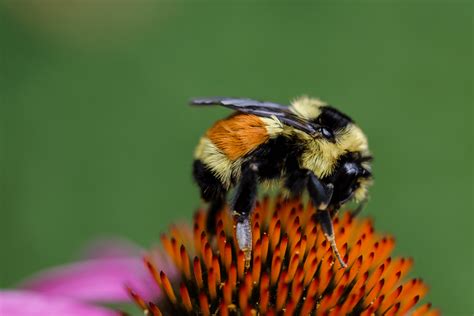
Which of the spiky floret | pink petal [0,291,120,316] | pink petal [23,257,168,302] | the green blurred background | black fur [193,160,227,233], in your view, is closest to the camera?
the spiky floret

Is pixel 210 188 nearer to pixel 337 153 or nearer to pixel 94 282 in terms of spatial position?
pixel 337 153

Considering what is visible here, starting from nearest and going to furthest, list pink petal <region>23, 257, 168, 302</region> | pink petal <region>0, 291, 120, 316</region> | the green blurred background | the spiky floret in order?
1. the spiky floret
2. pink petal <region>0, 291, 120, 316</region>
3. pink petal <region>23, 257, 168, 302</region>
4. the green blurred background

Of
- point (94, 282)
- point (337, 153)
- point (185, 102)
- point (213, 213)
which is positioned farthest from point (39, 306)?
point (185, 102)

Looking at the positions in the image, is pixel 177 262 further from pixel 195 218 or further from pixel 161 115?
pixel 161 115

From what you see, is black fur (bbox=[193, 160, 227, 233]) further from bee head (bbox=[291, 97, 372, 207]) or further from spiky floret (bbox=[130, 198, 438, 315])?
bee head (bbox=[291, 97, 372, 207])

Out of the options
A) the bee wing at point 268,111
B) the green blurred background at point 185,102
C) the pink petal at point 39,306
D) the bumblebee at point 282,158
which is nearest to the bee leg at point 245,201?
the bumblebee at point 282,158

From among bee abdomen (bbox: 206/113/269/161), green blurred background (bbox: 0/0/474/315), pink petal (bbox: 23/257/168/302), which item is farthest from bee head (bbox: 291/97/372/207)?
green blurred background (bbox: 0/0/474/315)

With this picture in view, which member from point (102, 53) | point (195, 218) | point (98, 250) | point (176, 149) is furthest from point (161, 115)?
point (195, 218)
